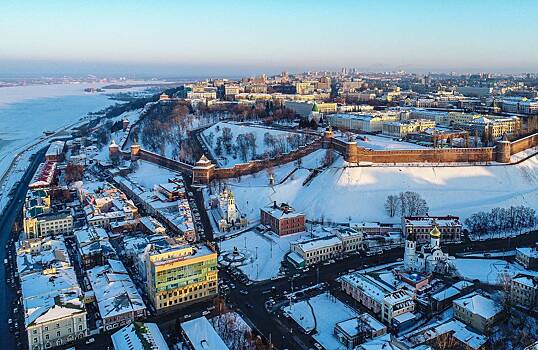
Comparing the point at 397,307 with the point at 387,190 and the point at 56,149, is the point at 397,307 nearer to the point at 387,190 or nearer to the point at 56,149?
the point at 387,190

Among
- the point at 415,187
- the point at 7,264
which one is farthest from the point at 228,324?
the point at 415,187

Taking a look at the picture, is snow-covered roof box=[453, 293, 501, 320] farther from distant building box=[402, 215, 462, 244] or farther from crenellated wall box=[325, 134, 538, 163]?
crenellated wall box=[325, 134, 538, 163]

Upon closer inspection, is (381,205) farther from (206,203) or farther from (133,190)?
(133,190)

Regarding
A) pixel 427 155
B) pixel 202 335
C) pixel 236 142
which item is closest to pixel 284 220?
pixel 202 335

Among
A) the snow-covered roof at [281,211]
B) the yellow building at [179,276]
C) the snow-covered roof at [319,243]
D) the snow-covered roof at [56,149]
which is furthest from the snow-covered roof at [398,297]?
the snow-covered roof at [56,149]

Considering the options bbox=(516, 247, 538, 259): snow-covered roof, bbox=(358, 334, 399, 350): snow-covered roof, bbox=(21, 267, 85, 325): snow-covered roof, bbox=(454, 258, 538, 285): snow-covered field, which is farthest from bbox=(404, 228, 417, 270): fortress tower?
bbox=(21, 267, 85, 325): snow-covered roof

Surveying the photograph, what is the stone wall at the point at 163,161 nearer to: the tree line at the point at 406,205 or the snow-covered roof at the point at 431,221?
the tree line at the point at 406,205
